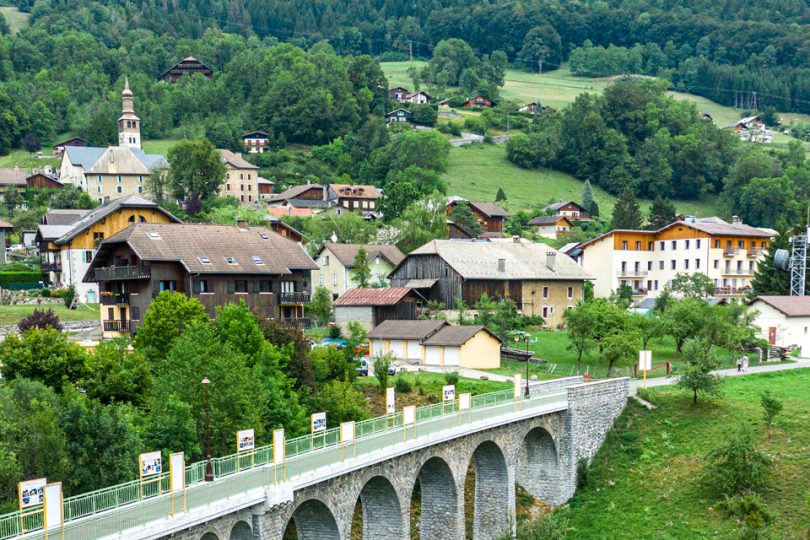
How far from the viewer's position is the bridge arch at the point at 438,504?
4116 centimetres

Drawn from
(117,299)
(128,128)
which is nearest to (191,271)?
(117,299)

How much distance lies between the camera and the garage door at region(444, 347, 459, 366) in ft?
203

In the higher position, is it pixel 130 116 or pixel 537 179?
pixel 130 116

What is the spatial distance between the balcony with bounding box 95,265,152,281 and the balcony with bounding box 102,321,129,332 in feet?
8.67

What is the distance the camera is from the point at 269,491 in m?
28.6

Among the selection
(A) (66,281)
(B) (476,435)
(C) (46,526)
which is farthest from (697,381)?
(A) (66,281)

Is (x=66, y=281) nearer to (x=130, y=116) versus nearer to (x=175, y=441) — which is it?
(x=175, y=441)

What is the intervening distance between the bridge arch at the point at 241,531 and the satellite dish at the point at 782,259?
61092 mm

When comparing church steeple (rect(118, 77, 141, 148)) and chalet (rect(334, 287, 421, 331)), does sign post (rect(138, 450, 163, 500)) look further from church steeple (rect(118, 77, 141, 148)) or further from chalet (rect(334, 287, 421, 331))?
church steeple (rect(118, 77, 141, 148))

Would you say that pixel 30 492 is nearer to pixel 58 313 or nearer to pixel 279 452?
pixel 279 452

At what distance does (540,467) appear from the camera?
5128 cm

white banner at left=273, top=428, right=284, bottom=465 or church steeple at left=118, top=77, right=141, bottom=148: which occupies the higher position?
church steeple at left=118, top=77, right=141, bottom=148

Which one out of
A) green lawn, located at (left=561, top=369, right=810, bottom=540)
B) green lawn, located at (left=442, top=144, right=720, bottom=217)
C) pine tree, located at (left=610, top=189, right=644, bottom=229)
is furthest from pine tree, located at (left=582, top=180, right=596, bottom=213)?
green lawn, located at (left=561, top=369, right=810, bottom=540)

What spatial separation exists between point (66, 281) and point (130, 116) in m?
73.0
